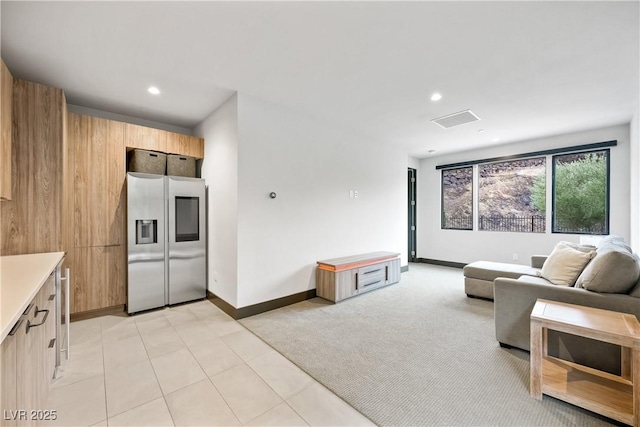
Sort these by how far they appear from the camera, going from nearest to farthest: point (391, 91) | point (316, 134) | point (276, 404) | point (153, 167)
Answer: point (276, 404), point (391, 91), point (153, 167), point (316, 134)

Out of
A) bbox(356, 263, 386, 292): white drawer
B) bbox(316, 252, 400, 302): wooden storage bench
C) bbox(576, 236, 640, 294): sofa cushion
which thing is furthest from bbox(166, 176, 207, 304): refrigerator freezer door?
bbox(576, 236, 640, 294): sofa cushion

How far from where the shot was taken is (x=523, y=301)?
2.43 m

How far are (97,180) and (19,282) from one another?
92.4 inches

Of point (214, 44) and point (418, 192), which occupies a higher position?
point (214, 44)

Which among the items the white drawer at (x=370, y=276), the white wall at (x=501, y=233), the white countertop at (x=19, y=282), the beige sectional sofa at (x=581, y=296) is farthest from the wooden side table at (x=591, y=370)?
the white wall at (x=501, y=233)

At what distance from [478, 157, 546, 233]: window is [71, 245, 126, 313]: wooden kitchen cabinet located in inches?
262

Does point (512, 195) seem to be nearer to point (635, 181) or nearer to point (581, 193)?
point (581, 193)

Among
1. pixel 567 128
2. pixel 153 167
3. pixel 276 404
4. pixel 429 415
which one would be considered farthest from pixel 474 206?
pixel 153 167

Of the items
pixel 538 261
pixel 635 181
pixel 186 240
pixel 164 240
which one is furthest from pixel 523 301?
pixel 164 240

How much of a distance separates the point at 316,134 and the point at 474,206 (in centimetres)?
412

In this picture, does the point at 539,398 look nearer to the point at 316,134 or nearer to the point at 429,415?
the point at 429,415

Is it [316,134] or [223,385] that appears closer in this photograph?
A: [223,385]

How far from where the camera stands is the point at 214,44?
2330 mm

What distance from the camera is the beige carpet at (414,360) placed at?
1754 millimetres
